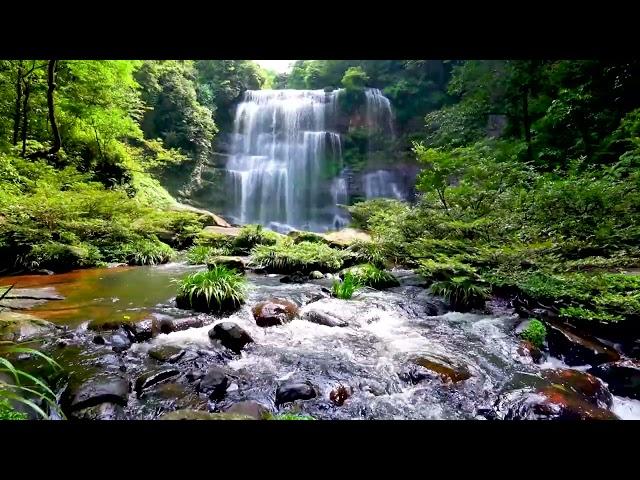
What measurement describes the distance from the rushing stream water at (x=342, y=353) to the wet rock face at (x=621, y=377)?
0.16 m

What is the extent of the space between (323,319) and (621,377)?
3.67m

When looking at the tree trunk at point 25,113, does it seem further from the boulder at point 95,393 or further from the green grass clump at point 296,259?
the boulder at point 95,393

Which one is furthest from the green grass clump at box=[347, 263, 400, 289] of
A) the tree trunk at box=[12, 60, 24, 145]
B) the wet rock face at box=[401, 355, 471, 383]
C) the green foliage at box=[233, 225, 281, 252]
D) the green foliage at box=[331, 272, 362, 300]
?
the tree trunk at box=[12, 60, 24, 145]

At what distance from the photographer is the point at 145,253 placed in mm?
9547

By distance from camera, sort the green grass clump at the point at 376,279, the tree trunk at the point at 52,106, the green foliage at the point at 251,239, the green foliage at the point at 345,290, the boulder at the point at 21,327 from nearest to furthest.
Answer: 1. the boulder at the point at 21,327
2. the green foliage at the point at 345,290
3. the tree trunk at the point at 52,106
4. the green grass clump at the point at 376,279
5. the green foliage at the point at 251,239

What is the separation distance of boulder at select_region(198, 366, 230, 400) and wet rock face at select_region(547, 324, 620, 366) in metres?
3.98

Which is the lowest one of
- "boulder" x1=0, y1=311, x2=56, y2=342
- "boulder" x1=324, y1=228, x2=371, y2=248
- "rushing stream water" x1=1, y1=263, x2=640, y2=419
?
"rushing stream water" x1=1, y1=263, x2=640, y2=419

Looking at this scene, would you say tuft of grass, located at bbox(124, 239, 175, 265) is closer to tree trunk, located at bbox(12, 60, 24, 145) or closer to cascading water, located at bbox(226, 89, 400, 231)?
tree trunk, located at bbox(12, 60, 24, 145)

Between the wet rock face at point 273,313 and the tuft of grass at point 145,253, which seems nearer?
the wet rock face at point 273,313

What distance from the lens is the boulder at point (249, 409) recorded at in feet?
9.97

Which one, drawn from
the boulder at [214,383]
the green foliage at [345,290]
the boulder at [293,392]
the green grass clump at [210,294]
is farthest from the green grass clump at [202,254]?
the boulder at [293,392]

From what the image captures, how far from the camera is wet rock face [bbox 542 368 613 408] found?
3.55m

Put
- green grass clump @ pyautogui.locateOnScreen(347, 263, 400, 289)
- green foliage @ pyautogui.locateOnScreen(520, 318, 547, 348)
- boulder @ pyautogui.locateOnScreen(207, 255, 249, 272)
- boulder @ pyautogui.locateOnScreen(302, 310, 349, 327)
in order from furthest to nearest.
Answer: boulder @ pyautogui.locateOnScreen(207, 255, 249, 272) < green grass clump @ pyautogui.locateOnScreen(347, 263, 400, 289) < boulder @ pyautogui.locateOnScreen(302, 310, 349, 327) < green foliage @ pyautogui.locateOnScreen(520, 318, 547, 348)

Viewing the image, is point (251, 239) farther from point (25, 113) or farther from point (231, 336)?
point (231, 336)
